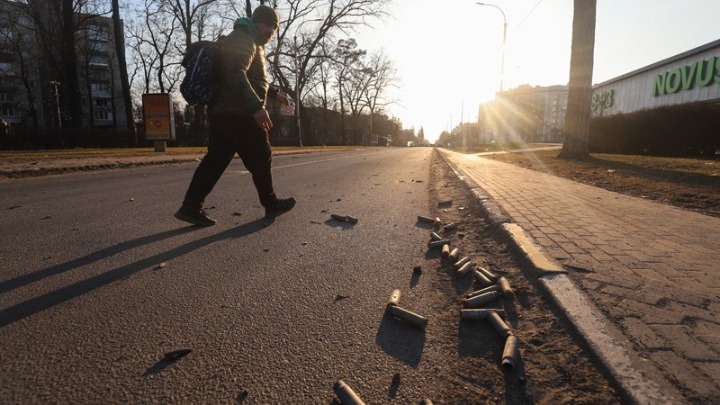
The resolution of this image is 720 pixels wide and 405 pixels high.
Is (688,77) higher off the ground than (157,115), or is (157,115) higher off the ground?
(688,77)

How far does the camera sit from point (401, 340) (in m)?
1.92

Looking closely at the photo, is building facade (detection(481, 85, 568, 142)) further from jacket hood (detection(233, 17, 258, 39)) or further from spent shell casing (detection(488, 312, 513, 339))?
spent shell casing (detection(488, 312, 513, 339))

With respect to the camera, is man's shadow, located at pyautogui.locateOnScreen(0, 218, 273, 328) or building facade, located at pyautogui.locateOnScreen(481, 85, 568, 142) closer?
man's shadow, located at pyautogui.locateOnScreen(0, 218, 273, 328)

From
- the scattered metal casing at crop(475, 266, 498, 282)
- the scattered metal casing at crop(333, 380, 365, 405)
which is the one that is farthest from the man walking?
the scattered metal casing at crop(333, 380, 365, 405)

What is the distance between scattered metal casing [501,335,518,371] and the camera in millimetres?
1674

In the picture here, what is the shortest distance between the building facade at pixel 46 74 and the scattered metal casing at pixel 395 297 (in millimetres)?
35284

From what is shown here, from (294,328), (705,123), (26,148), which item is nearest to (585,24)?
(705,123)

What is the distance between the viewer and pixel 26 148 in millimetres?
20547

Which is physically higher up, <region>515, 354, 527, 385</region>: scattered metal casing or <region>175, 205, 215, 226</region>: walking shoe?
<region>175, 205, 215, 226</region>: walking shoe

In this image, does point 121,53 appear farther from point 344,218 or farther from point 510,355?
point 510,355

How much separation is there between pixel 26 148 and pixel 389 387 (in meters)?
25.7

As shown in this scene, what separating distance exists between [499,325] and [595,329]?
415 millimetres

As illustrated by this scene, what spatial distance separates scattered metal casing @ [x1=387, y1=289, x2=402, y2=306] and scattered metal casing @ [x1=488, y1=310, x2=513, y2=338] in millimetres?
519

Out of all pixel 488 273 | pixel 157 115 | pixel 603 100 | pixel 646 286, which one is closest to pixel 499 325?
pixel 488 273
